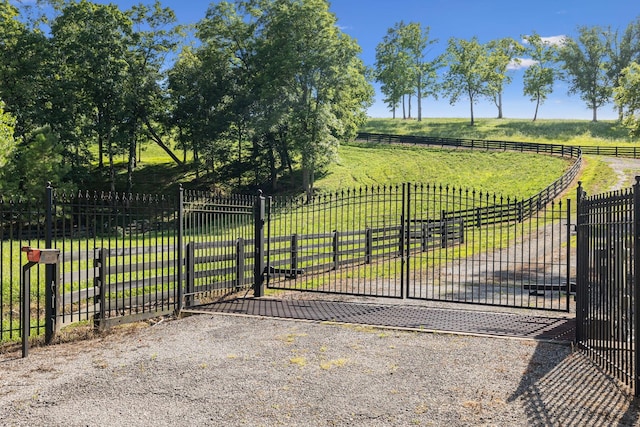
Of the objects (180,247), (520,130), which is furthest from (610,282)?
(520,130)

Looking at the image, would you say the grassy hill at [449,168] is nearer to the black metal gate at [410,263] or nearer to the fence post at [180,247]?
the black metal gate at [410,263]

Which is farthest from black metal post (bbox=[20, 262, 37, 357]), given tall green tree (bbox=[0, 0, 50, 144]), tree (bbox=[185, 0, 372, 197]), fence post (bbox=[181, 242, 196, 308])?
tall green tree (bbox=[0, 0, 50, 144])

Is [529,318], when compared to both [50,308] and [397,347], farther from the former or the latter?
[50,308]

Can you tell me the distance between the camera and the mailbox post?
6.74 meters

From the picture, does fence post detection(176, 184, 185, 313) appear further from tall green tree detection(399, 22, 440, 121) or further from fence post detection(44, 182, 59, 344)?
tall green tree detection(399, 22, 440, 121)

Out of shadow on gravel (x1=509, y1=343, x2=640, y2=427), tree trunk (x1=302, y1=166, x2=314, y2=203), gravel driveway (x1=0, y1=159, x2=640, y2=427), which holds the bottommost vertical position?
gravel driveway (x1=0, y1=159, x2=640, y2=427)

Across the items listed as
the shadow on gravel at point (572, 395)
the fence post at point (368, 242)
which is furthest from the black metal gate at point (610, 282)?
the fence post at point (368, 242)

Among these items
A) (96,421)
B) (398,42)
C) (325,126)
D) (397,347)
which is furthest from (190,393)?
(398,42)

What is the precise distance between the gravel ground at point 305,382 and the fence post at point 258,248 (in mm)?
2924

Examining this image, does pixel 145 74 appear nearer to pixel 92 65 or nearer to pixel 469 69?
pixel 92 65

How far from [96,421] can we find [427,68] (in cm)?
7767

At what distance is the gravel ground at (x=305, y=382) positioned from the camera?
495 centimetres

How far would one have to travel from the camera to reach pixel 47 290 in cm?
757

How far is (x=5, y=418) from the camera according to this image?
4922mm
